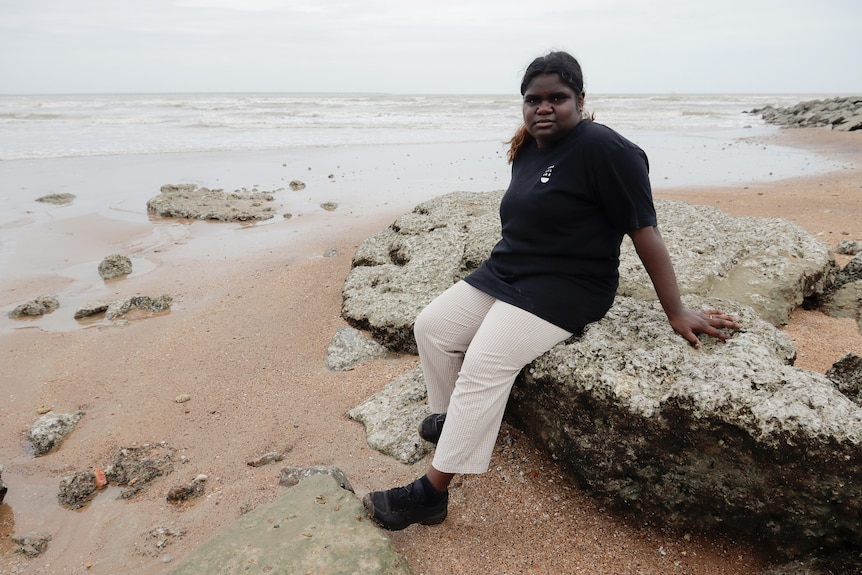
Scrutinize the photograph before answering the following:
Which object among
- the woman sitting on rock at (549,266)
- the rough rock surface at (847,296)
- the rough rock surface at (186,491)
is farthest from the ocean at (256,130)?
the woman sitting on rock at (549,266)

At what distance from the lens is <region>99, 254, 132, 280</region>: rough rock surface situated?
701 centimetres

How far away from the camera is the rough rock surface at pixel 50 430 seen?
380cm

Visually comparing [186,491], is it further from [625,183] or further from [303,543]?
[625,183]

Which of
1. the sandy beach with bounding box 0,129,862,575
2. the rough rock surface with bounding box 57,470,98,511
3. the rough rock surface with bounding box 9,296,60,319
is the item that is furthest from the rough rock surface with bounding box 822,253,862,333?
the rough rock surface with bounding box 9,296,60,319

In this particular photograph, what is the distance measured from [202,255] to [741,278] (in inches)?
259

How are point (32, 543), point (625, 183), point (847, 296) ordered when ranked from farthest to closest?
point (847, 296) → point (32, 543) → point (625, 183)

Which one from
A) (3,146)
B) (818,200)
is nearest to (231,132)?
(3,146)

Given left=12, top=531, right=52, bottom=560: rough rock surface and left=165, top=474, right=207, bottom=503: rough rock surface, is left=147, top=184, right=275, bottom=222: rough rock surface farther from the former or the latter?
left=12, top=531, right=52, bottom=560: rough rock surface

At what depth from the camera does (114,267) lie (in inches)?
279

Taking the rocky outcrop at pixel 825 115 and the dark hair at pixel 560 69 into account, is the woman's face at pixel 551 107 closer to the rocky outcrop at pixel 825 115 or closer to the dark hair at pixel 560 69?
the dark hair at pixel 560 69

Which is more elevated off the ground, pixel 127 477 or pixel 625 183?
pixel 625 183

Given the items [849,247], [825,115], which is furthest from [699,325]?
[825,115]

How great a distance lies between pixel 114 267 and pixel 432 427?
5.62 m

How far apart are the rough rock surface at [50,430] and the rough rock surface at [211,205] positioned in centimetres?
592
